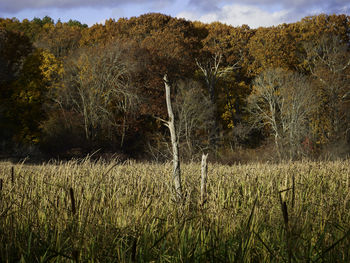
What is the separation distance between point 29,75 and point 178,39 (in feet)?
34.3

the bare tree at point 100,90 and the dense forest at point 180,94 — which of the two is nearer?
the dense forest at point 180,94

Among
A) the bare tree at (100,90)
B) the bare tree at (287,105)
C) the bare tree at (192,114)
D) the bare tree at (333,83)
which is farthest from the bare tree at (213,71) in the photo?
the bare tree at (100,90)

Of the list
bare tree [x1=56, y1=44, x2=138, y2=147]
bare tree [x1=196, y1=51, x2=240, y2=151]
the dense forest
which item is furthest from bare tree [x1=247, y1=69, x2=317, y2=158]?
bare tree [x1=56, y1=44, x2=138, y2=147]

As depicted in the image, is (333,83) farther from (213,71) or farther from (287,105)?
(213,71)

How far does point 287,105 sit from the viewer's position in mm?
23234

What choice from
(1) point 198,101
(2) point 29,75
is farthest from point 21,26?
(1) point 198,101

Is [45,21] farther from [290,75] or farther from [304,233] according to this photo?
[304,233]

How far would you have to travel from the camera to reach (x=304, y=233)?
3.65 m

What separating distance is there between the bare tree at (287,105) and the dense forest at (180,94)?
8 centimetres

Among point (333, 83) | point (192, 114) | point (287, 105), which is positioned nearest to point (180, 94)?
point (192, 114)

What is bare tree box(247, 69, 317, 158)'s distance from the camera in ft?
71.2

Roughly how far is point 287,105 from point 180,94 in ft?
21.9

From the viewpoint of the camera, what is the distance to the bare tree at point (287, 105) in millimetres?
21711

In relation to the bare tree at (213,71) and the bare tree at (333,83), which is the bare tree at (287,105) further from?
the bare tree at (213,71)
